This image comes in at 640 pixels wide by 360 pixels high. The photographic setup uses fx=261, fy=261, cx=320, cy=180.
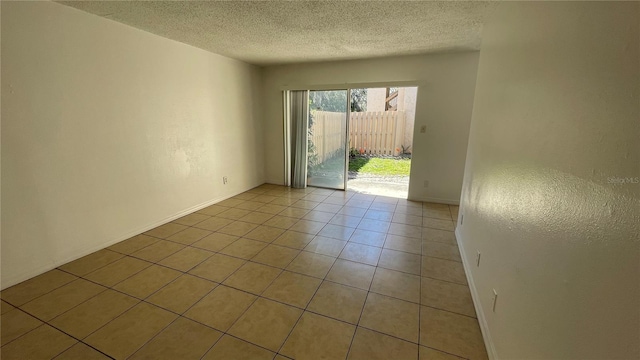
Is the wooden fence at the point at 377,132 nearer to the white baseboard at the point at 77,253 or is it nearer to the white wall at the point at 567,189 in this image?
the white baseboard at the point at 77,253

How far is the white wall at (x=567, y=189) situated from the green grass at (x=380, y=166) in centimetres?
457

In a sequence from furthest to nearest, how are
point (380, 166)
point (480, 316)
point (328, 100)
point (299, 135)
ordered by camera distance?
point (380, 166), point (299, 135), point (328, 100), point (480, 316)

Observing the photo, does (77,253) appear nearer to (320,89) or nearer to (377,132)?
(320,89)

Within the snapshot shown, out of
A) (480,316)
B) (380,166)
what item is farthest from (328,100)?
(480,316)

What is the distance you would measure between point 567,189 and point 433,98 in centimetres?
340

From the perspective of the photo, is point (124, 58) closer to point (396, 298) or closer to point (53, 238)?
point (53, 238)

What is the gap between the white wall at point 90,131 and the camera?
204cm

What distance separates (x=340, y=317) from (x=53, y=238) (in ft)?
8.48

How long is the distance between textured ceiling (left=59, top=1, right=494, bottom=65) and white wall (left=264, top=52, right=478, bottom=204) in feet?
0.91

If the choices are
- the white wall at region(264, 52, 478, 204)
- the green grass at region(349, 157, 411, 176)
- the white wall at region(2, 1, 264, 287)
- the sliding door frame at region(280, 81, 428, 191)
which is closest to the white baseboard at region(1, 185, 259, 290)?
the white wall at region(2, 1, 264, 287)

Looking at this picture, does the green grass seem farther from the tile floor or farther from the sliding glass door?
the tile floor

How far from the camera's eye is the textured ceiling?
218 centimetres

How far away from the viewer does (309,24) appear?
259 centimetres

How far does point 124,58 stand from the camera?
268cm
